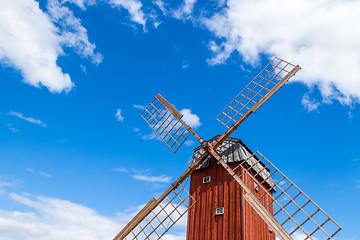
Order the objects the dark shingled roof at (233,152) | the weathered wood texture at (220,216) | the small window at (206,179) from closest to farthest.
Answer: the weathered wood texture at (220,216) < the dark shingled roof at (233,152) < the small window at (206,179)

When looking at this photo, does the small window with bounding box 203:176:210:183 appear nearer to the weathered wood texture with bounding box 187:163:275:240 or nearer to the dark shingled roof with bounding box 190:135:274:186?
the weathered wood texture with bounding box 187:163:275:240

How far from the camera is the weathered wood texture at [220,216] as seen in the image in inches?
500

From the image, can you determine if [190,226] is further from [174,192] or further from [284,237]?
[284,237]

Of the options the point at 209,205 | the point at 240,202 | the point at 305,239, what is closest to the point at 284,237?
the point at 305,239

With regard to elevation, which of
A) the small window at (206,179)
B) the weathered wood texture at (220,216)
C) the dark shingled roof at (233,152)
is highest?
the dark shingled roof at (233,152)

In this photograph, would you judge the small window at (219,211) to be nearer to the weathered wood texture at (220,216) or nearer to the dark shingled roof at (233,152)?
the weathered wood texture at (220,216)

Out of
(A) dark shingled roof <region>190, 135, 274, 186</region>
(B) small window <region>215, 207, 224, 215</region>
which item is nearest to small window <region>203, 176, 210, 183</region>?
(A) dark shingled roof <region>190, 135, 274, 186</region>

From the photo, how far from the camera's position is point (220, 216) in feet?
43.8

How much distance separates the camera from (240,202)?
42.3ft

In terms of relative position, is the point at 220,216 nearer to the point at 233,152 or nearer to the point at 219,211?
the point at 219,211

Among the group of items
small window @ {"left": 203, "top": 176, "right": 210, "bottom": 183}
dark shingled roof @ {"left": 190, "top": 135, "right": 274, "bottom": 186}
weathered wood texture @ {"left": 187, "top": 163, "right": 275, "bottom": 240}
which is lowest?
weathered wood texture @ {"left": 187, "top": 163, "right": 275, "bottom": 240}

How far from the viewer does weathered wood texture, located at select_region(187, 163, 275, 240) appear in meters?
12.7

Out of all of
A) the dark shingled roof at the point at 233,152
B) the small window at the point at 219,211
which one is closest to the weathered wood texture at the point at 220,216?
the small window at the point at 219,211

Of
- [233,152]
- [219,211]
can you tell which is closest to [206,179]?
[219,211]
